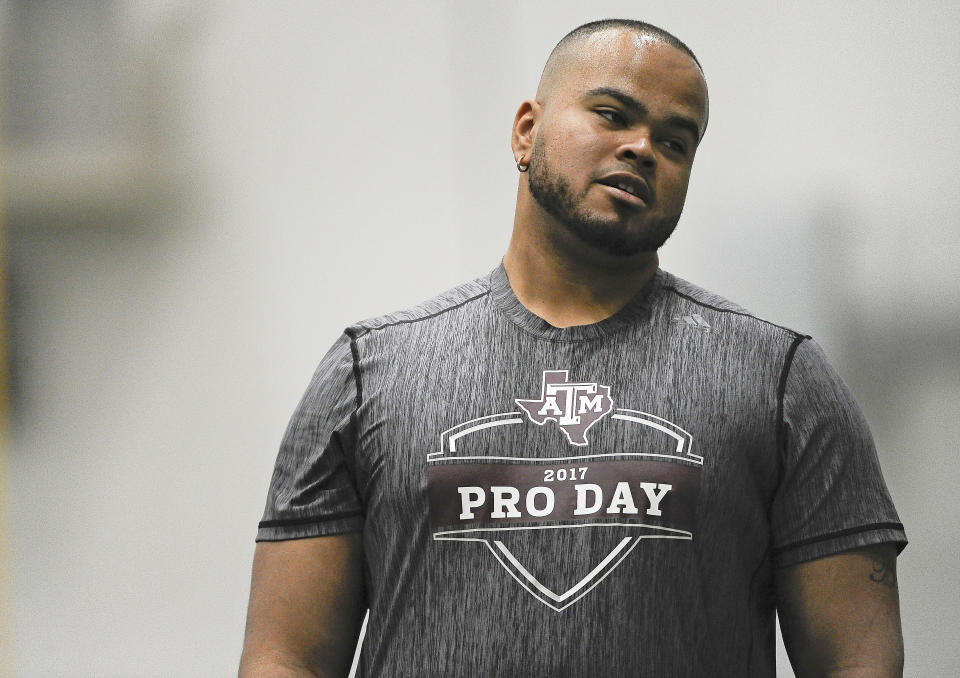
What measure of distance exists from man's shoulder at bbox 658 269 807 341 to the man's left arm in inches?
8.6

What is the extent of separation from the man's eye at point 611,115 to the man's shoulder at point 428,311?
0.21 meters

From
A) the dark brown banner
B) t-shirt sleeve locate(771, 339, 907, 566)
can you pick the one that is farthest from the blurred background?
the dark brown banner

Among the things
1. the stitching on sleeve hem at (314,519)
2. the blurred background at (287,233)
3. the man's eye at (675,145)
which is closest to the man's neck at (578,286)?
the man's eye at (675,145)

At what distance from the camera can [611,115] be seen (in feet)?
3.45

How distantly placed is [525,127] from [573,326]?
0.24m

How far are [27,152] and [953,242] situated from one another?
1334 mm

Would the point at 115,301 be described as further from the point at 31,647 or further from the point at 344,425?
the point at 344,425

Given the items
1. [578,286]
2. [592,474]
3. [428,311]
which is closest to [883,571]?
[592,474]

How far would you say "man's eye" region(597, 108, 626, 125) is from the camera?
3.44ft

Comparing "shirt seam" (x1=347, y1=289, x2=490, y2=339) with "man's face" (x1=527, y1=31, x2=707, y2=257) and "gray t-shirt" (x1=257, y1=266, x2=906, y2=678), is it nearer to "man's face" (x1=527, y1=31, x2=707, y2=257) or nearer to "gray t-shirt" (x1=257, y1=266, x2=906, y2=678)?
"gray t-shirt" (x1=257, y1=266, x2=906, y2=678)

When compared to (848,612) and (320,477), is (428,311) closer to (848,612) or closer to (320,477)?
(320,477)

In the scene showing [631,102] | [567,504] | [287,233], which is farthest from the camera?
[287,233]

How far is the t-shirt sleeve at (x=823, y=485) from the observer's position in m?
0.96

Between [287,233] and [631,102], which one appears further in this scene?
[287,233]
